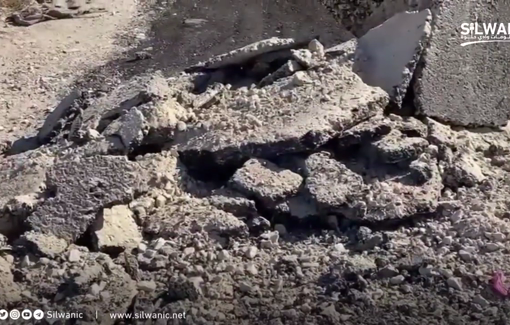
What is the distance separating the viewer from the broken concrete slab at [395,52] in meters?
3.25

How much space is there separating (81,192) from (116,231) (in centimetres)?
22

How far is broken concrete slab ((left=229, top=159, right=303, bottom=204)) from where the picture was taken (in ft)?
9.35

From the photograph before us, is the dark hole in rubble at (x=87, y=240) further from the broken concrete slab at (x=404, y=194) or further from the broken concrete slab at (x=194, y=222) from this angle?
the broken concrete slab at (x=404, y=194)

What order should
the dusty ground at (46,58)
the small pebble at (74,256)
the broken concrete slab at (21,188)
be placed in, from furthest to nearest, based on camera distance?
the dusty ground at (46,58) → the broken concrete slab at (21,188) → the small pebble at (74,256)

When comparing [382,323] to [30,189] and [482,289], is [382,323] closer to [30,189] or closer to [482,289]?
[482,289]

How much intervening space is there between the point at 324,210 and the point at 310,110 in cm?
47

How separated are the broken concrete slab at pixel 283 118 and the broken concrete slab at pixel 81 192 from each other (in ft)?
0.99

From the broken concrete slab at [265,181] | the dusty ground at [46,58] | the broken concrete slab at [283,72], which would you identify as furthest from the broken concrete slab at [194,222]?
the dusty ground at [46,58]

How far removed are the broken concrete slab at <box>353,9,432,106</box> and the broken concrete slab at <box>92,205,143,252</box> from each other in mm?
1247

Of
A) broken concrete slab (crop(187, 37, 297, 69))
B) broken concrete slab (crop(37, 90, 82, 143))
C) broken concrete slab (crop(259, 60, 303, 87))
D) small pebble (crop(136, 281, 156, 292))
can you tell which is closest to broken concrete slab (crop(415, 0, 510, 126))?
broken concrete slab (crop(259, 60, 303, 87))

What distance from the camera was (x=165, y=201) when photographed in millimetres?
2955

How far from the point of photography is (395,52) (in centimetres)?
332

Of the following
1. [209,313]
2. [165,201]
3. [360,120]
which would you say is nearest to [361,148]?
[360,120]

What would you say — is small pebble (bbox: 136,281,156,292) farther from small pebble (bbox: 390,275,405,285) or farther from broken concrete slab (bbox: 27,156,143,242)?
small pebble (bbox: 390,275,405,285)
